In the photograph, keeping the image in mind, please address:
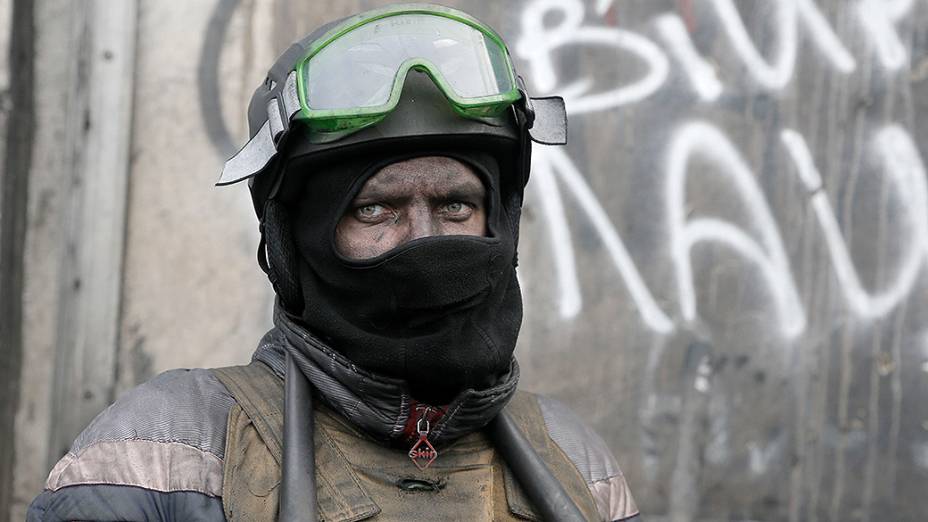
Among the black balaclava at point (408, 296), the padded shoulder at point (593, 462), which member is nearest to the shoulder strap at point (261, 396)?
the black balaclava at point (408, 296)

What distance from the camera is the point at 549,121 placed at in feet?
7.52

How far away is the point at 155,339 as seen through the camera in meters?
4.05

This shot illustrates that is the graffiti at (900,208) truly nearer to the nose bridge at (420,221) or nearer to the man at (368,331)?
the man at (368,331)

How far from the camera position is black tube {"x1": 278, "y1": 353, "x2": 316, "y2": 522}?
5.92 ft

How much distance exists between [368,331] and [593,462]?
53 centimetres

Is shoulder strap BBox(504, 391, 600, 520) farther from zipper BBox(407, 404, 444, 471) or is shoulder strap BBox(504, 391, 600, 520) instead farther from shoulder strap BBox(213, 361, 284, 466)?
shoulder strap BBox(213, 361, 284, 466)

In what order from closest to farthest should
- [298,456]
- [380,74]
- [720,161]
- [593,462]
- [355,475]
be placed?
[298,456] → [355,475] → [380,74] → [593,462] → [720,161]

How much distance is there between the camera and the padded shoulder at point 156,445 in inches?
73.3

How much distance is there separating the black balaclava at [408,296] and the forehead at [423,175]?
13 mm

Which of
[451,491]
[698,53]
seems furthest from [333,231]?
[698,53]

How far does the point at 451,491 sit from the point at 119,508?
52 cm

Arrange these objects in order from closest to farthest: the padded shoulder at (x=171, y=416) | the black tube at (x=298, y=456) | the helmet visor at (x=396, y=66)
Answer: the black tube at (x=298, y=456) → the padded shoulder at (x=171, y=416) → the helmet visor at (x=396, y=66)

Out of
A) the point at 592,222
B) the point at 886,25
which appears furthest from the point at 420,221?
the point at 886,25

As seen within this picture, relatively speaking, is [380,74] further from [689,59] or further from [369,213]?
[689,59]
